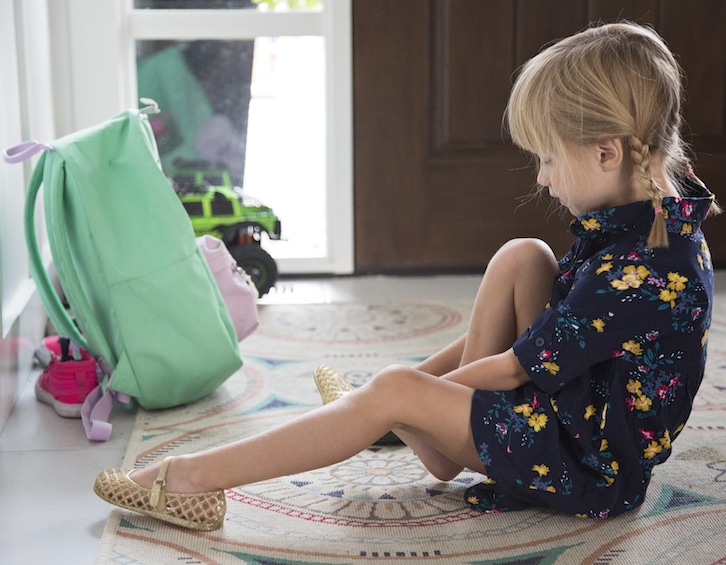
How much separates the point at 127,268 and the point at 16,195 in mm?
354

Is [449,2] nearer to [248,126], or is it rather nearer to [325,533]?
[248,126]

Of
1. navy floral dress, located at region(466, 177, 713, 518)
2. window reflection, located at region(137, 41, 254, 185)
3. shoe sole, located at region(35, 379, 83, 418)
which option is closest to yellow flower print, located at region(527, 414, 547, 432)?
navy floral dress, located at region(466, 177, 713, 518)

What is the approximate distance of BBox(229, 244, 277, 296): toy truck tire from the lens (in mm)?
2064

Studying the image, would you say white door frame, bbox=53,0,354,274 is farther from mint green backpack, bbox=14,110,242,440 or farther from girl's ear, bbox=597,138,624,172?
girl's ear, bbox=597,138,624,172

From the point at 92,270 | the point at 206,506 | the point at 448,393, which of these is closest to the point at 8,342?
the point at 92,270

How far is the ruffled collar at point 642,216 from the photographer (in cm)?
97

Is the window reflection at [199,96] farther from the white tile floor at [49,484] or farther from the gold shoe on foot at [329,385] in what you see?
the gold shoe on foot at [329,385]

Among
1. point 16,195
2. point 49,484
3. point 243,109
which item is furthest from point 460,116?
point 49,484

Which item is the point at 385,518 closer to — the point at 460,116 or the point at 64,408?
the point at 64,408

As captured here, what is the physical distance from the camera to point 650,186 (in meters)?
0.97

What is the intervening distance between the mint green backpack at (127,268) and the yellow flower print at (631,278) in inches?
24.8

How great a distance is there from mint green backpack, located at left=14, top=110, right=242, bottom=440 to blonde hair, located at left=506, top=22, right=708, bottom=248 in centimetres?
57

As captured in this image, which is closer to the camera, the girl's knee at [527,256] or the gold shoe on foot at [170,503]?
the gold shoe on foot at [170,503]

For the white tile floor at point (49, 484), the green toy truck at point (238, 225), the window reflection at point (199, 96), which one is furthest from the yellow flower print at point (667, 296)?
the window reflection at point (199, 96)
